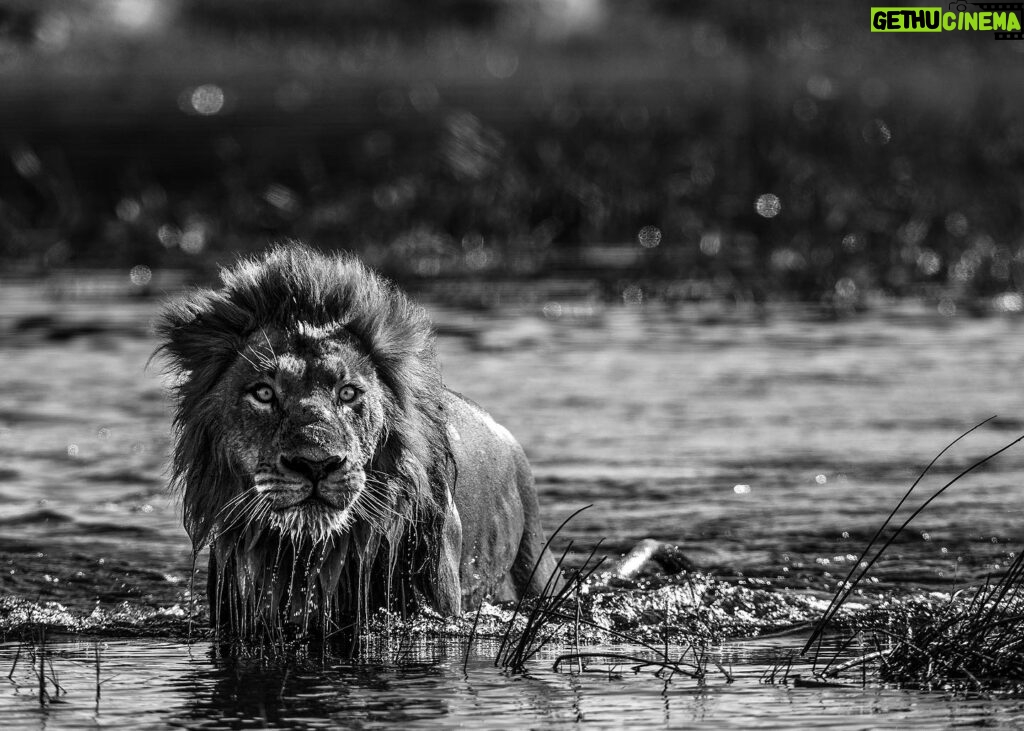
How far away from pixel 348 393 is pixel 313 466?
0.35 meters

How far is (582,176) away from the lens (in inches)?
783

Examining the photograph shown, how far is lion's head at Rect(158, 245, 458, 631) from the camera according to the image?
605 centimetres

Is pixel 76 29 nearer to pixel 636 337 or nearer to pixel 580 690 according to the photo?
pixel 636 337

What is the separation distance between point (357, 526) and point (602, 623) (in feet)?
3.87

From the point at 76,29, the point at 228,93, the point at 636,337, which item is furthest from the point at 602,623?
the point at 76,29

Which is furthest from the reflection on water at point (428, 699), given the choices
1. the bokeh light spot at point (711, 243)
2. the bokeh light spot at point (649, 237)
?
the bokeh light spot at point (649, 237)

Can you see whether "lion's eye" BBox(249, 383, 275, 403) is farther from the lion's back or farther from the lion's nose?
the lion's back

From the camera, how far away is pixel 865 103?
22703 mm

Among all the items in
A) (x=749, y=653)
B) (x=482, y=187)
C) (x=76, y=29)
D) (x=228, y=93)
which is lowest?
(x=749, y=653)

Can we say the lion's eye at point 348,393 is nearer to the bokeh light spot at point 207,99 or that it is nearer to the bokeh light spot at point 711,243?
the bokeh light spot at point 711,243

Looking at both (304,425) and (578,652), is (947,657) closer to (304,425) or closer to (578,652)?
(578,652)

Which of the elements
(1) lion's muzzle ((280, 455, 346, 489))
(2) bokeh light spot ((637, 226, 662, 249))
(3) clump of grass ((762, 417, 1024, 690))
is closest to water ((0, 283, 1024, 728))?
(3) clump of grass ((762, 417, 1024, 690))

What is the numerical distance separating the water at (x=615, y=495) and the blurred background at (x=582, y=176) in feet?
6.75

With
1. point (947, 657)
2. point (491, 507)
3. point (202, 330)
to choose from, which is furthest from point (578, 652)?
point (202, 330)
